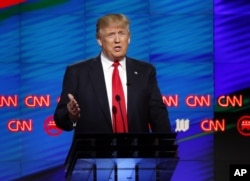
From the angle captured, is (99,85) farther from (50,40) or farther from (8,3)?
(8,3)

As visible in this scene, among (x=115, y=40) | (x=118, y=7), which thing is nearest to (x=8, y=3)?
(x=118, y=7)

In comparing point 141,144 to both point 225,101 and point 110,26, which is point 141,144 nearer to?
point 110,26

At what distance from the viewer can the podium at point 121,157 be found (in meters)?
Answer: 3.67

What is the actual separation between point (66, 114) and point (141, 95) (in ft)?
1.49

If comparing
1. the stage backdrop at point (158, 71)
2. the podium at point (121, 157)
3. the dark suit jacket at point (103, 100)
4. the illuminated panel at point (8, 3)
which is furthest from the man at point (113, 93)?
the illuminated panel at point (8, 3)

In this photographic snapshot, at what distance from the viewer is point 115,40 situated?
4242 millimetres

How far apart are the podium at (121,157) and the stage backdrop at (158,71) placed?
4142 mm

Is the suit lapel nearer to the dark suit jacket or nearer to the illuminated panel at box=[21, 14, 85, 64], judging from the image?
the dark suit jacket

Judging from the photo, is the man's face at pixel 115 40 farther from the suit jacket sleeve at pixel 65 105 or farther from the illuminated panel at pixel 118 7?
the illuminated panel at pixel 118 7

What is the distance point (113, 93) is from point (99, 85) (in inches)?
3.8

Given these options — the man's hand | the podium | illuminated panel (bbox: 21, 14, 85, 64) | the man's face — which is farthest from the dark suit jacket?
illuminated panel (bbox: 21, 14, 85, 64)

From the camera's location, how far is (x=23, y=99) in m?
7.95

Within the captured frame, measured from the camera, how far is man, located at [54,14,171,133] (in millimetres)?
4199

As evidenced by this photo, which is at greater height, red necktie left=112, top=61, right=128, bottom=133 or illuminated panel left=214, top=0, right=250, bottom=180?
illuminated panel left=214, top=0, right=250, bottom=180
